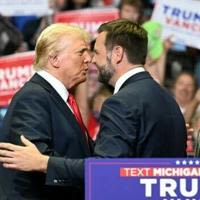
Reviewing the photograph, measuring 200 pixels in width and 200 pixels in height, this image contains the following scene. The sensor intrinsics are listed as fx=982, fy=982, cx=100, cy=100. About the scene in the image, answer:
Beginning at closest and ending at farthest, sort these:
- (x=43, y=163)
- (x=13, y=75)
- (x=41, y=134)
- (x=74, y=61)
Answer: (x=43, y=163)
(x=41, y=134)
(x=74, y=61)
(x=13, y=75)

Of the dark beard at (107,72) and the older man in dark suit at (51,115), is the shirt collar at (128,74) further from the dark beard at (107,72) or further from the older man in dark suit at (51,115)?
the older man in dark suit at (51,115)

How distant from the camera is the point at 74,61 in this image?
4.49m

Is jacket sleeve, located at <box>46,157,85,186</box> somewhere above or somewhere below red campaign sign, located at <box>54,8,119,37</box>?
above

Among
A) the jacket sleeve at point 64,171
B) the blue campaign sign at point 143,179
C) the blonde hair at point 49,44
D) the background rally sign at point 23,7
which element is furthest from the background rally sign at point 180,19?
the blue campaign sign at point 143,179

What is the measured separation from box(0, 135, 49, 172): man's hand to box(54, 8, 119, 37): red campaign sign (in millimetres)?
3707

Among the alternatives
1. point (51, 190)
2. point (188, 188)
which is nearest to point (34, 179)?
point (51, 190)

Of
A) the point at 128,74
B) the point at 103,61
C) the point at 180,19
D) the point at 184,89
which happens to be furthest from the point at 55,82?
the point at 184,89

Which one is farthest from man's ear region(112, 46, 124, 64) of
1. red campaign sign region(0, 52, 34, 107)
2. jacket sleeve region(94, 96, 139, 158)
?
red campaign sign region(0, 52, 34, 107)

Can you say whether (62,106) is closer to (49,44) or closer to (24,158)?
(49,44)

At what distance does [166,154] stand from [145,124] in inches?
7.8

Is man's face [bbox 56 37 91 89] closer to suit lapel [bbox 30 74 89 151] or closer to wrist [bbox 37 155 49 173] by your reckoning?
suit lapel [bbox 30 74 89 151]

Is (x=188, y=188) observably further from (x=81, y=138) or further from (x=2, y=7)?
(x=2, y=7)

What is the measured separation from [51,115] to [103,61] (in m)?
0.33

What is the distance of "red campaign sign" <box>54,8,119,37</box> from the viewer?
7.76 metres
